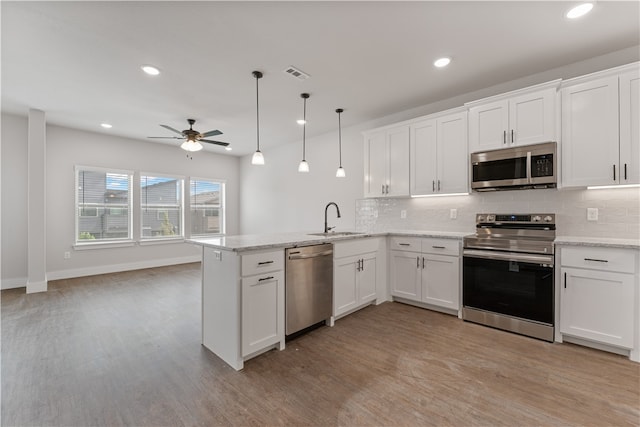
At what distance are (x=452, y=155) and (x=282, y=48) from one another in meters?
2.30

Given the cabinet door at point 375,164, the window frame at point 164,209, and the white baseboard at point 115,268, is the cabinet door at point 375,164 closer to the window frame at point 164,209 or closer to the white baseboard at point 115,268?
the window frame at point 164,209

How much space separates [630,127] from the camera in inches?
93.9

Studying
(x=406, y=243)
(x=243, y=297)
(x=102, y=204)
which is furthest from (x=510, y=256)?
(x=102, y=204)

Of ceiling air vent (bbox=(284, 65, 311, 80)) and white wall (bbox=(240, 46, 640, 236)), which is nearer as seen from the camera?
white wall (bbox=(240, 46, 640, 236))

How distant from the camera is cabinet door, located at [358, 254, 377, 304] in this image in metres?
3.39

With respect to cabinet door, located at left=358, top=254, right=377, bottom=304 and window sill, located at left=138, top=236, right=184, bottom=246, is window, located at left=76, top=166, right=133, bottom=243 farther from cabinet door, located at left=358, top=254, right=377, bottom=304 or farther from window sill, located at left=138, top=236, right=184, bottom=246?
cabinet door, located at left=358, top=254, right=377, bottom=304

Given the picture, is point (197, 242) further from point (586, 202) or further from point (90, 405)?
point (586, 202)

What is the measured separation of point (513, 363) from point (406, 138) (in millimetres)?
2760

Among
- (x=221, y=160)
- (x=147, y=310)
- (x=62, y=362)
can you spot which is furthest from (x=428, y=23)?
(x=221, y=160)

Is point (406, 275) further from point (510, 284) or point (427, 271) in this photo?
point (510, 284)

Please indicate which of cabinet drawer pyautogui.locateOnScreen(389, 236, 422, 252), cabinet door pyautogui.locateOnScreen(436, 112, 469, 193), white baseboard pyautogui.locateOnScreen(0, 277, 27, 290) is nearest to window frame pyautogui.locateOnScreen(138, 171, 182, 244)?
white baseboard pyautogui.locateOnScreen(0, 277, 27, 290)

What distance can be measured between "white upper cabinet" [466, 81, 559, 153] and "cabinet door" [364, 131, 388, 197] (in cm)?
116

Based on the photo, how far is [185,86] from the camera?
3.39 meters

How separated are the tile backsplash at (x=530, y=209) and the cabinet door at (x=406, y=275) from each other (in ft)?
2.05
